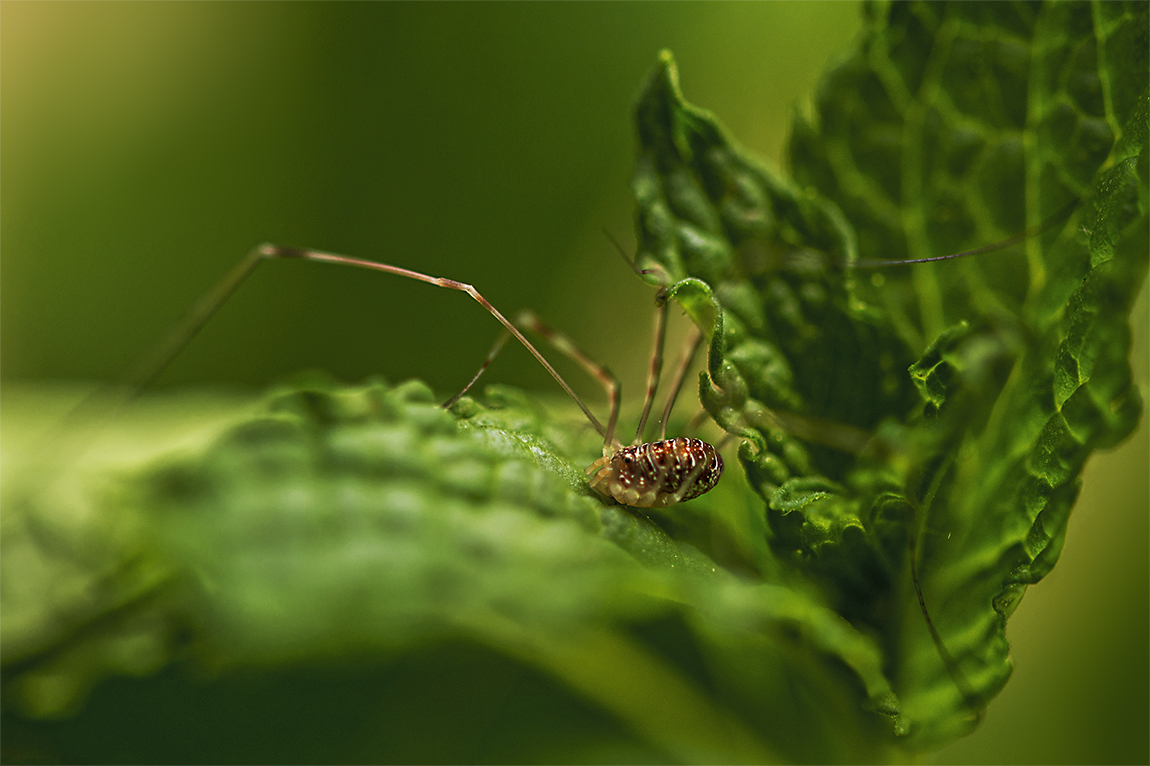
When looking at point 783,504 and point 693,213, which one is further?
point 693,213

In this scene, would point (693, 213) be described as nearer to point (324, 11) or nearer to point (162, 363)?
point (162, 363)

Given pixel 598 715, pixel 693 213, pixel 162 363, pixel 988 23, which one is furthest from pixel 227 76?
pixel 598 715

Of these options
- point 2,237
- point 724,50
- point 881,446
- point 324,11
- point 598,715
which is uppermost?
point 324,11

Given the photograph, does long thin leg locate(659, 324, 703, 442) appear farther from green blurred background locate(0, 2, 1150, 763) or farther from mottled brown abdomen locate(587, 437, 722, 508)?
green blurred background locate(0, 2, 1150, 763)

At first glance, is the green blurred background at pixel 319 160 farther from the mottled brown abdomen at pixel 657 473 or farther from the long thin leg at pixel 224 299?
the mottled brown abdomen at pixel 657 473

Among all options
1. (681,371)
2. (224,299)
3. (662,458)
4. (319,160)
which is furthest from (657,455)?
(319,160)

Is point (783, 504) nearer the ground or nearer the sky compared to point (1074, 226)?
nearer the ground

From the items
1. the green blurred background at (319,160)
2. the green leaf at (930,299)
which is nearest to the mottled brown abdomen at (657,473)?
the green leaf at (930,299)
